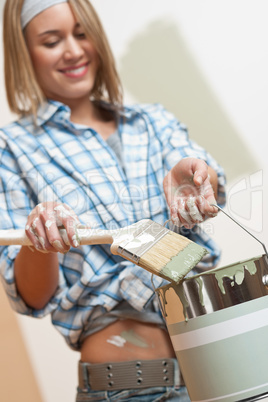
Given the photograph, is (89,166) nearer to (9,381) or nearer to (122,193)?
(122,193)

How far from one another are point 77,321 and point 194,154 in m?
0.33

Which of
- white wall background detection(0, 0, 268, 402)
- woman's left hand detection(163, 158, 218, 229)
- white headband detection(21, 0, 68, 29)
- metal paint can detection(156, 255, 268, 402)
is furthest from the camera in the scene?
white wall background detection(0, 0, 268, 402)

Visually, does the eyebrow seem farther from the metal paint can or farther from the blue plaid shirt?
the metal paint can

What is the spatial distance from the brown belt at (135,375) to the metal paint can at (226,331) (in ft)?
0.59

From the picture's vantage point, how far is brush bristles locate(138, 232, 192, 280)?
674mm

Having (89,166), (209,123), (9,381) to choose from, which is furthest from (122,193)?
(9,381)

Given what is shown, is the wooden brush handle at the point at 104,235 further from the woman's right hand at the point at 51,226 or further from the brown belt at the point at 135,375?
the brown belt at the point at 135,375

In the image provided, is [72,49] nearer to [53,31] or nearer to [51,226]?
[53,31]

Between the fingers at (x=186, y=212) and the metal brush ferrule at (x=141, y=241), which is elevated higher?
the metal brush ferrule at (x=141, y=241)

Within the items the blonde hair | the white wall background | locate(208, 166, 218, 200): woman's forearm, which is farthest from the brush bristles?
the white wall background

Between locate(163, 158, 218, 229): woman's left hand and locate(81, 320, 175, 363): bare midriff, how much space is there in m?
0.20

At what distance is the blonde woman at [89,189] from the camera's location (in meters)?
0.86

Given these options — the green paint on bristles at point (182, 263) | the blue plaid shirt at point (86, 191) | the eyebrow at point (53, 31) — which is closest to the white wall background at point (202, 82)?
the blue plaid shirt at point (86, 191)

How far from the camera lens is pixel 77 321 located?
0.90m
